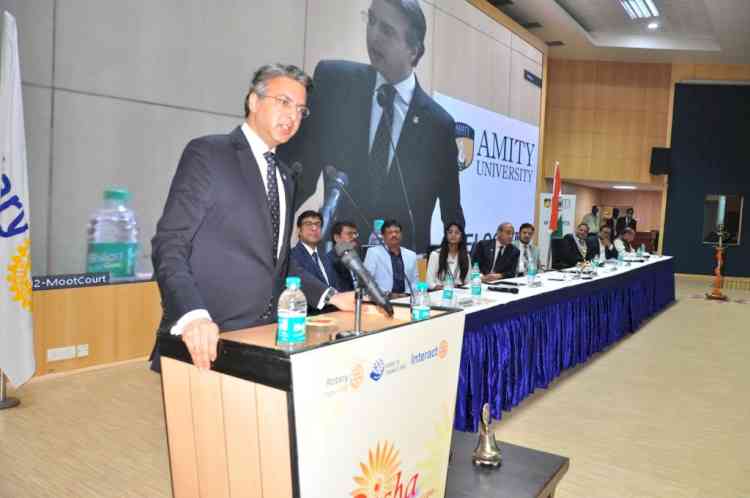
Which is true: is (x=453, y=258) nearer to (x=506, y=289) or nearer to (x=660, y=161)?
(x=506, y=289)

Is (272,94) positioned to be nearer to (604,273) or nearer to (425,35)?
(604,273)

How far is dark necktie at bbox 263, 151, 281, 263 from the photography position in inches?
59.2

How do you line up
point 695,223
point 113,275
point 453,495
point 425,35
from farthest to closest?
point 695,223 → point 425,35 → point 113,275 → point 453,495

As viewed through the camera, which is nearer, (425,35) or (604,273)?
(604,273)

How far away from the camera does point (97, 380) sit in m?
3.90

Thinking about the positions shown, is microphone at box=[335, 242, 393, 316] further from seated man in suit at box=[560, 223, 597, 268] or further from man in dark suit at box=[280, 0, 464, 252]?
seated man in suit at box=[560, 223, 597, 268]

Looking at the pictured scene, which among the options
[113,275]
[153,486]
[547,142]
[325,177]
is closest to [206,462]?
[153,486]

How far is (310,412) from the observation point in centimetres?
111

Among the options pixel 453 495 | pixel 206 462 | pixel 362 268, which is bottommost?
pixel 453 495

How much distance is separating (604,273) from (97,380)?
4387mm

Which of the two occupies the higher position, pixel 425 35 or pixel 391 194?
pixel 425 35

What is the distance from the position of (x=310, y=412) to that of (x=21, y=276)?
116 inches

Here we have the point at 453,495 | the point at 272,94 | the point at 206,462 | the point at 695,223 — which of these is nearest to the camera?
the point at 206,462

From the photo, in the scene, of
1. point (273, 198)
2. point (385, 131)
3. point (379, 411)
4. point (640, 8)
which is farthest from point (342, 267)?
point (640, 8)
